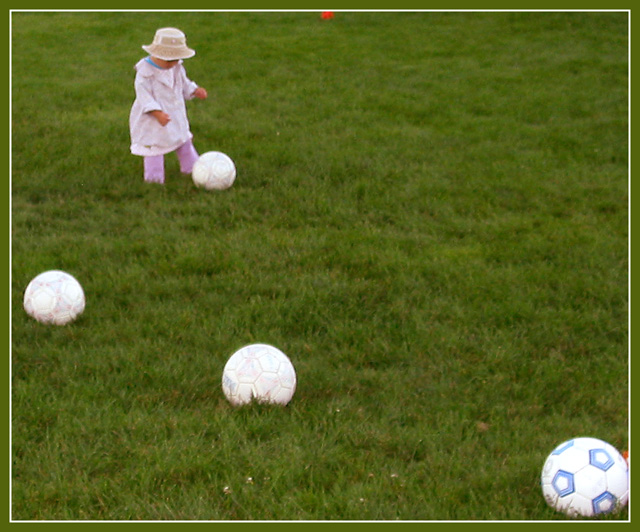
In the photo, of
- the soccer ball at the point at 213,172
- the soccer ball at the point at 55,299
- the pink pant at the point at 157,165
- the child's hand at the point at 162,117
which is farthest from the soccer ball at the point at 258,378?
the pink pant at the point at 157,165

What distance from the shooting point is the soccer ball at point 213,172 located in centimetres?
773

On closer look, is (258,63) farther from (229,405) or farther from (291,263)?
(229,405)

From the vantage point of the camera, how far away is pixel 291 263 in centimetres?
624

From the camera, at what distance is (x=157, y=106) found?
305 inches

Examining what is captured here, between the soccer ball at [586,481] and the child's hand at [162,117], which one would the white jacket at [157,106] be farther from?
the soccer ball at [586,481]

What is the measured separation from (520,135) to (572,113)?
1459 millimetres

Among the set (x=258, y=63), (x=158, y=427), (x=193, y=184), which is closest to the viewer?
(x=158, y=427)

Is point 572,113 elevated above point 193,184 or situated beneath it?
elevated above

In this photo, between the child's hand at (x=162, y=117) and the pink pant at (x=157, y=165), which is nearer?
the child's hand at (x=162, y=117)

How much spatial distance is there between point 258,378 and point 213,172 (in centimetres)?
389

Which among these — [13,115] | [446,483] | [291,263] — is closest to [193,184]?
[291,263]

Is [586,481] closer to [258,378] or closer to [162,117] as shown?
[258,378]

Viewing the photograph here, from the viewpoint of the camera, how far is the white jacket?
7.83 metres

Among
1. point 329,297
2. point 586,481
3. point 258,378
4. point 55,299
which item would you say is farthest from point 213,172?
point 586,481
